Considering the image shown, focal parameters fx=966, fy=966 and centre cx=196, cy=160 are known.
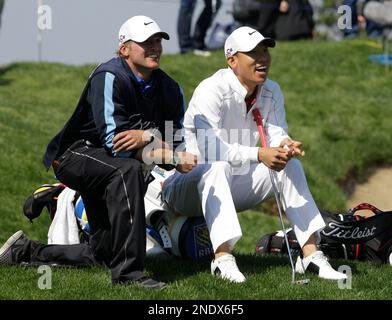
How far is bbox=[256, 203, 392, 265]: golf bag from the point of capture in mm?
7668

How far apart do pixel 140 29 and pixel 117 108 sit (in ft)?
1.92

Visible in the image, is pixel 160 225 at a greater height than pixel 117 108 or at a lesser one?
lesser

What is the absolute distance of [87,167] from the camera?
20.7 ft

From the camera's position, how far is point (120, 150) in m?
6.19

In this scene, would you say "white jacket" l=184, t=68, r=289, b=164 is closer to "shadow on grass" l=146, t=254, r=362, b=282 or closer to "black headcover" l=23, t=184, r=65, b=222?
"shadow on grass" l=146, t=254, r=362, b=282

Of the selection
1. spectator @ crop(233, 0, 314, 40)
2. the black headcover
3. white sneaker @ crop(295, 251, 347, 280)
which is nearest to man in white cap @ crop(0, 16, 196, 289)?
the black headcover

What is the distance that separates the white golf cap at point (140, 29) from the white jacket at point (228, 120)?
25.7 inches

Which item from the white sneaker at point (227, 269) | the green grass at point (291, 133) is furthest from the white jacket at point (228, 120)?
the green grass at point (291, 133)

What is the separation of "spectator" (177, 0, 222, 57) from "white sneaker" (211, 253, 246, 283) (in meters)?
10.5

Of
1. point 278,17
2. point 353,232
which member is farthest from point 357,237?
point 278,17

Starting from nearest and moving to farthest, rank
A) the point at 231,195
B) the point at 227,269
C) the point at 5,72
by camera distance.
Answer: the point at 227,269
the point at 231,195
the point at 5,72

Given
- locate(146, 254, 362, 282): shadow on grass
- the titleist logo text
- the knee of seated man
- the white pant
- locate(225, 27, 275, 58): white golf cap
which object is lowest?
locate(146, 254, 362, 282): shadow on grass

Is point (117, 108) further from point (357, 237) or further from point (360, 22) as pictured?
point (360, 22)

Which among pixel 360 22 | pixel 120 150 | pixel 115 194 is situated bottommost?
pixel 115 194
